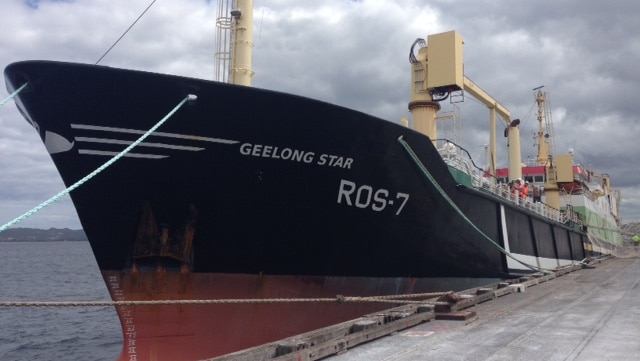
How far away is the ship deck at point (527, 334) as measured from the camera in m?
5.34

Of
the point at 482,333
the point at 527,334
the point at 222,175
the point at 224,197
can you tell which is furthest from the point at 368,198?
the point at 527,334

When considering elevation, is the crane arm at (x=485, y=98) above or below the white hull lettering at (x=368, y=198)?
above

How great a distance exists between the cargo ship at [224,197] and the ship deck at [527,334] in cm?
234

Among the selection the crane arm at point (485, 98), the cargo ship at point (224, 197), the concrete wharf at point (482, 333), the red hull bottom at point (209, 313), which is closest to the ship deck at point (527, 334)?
the concrete wharf at point (482, 333)

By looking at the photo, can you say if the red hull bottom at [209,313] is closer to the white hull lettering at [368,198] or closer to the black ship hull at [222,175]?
the black ship hull at [222,175]

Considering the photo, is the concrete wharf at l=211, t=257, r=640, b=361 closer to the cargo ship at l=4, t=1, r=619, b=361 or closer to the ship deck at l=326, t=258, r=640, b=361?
the ship deck at l=326, t=258, r=640, b=361

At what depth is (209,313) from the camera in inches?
335

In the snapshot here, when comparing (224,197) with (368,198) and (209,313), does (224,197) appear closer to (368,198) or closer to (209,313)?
(209,313)

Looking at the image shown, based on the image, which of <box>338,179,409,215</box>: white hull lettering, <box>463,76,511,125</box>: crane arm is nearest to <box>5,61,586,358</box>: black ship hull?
<box>338,179,409,215</box>: white hull lettering

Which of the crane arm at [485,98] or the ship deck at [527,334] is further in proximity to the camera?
the crane arm at [485,98]

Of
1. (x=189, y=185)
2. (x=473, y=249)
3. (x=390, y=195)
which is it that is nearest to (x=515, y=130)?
(x=473, y=249)

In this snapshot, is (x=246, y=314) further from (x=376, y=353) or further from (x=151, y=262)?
(x=376, y=353)

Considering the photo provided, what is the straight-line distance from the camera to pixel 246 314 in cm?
875

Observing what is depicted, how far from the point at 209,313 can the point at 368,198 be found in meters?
3.43
